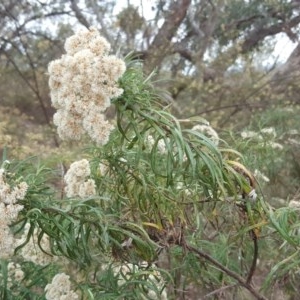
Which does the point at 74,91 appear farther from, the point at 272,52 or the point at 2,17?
the point at 272,52

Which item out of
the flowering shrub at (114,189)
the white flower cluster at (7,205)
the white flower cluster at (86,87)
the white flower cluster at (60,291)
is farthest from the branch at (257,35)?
the white flower cluster at (7,205)

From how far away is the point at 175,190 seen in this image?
224 centimetres

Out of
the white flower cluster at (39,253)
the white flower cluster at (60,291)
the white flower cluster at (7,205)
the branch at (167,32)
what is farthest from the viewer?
the branch at (167,32)

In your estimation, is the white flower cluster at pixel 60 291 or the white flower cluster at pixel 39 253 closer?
the white flower cluster at pixel 60 291

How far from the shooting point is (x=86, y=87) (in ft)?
5.69

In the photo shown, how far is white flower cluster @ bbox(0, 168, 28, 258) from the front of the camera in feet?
5.57

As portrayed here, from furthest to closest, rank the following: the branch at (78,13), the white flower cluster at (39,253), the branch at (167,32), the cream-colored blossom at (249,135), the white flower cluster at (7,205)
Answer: the branch at (78,13), the branch at (167,32), the cream-colored blossom at (249,135), the white flower cluster at (39,253), the white flower cluster at (7,205)

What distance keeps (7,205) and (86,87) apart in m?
0.44

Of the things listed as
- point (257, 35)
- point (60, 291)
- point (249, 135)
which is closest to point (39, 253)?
point (60, 291)

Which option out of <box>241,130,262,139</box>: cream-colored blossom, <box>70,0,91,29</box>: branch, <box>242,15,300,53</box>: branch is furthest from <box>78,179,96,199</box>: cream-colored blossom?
<box>242,15,300,53</box>: branch

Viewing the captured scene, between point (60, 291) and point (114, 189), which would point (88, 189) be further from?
point (60, 291)

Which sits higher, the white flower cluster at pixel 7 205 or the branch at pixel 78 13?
the branch at pixel 78 13

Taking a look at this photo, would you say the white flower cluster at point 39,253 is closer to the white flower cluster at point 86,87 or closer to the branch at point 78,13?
the white flower cluster at point 86,87

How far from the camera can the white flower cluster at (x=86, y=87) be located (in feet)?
5.62
